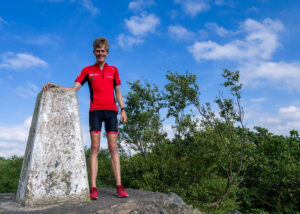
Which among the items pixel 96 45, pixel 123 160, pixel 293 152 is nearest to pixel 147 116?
pixel 123 160

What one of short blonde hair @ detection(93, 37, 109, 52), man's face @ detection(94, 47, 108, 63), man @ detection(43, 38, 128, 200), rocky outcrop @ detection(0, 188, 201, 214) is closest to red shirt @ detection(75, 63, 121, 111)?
man @ detection(43, 38, 128, 200)

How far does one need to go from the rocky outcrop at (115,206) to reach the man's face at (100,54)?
8.52 ft

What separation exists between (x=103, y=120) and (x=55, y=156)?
1.07 metres

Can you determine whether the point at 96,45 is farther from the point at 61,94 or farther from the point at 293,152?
the point at 293,152

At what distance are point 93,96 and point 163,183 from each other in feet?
16.5

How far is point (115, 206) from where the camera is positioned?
480cm

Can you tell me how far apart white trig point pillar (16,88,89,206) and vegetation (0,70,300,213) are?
4397 millimetres

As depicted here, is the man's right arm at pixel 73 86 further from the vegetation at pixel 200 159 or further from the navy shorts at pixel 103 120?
the vegetation at pixel 200 159

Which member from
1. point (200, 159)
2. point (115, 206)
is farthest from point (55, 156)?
point (200, 159)

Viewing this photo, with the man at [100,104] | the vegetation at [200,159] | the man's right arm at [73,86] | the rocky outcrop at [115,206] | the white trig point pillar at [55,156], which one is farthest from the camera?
the vegetation at [200,159]

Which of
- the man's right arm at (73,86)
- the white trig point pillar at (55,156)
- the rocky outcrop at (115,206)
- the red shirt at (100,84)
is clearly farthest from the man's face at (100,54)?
the rocky outcrop at (115,206)

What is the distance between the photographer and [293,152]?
41.9ft

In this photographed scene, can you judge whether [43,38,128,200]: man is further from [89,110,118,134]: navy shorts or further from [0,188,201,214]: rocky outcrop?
[0,188,201,214]: rocky outcrop

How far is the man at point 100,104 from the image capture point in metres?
5.28
